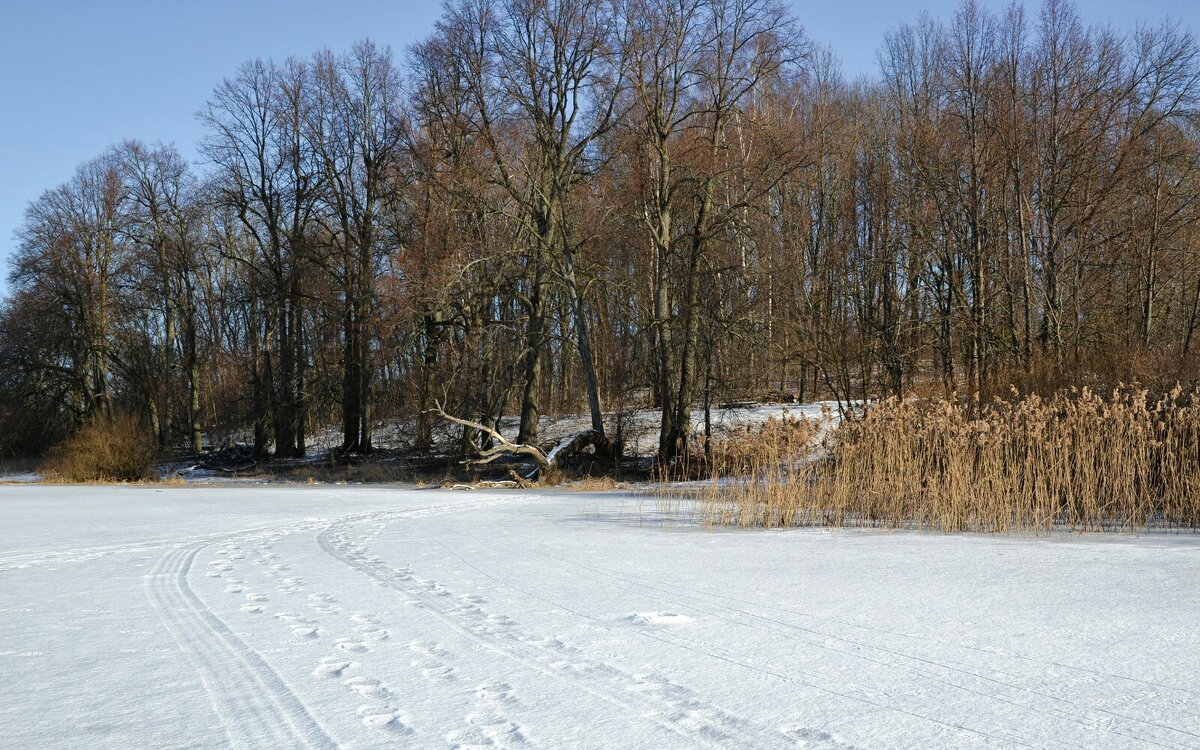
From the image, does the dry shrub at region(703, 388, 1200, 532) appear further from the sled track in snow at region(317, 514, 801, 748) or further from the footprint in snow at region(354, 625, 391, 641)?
the footprint in snow at region(354, 625, 391, 641)

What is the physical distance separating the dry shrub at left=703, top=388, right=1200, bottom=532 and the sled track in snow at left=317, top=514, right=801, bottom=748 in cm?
453

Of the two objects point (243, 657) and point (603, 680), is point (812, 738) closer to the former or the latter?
point (603, 680)

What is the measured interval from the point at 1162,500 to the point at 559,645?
6828 mm

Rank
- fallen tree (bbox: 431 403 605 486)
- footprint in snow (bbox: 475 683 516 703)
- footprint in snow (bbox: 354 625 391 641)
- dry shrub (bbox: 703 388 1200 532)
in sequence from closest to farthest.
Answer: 1. footprint in snow (bbox: 475 683 516 703)
2. footprint in snow (bbox: 354 625 391 641)
3. dry shrub (bbox: 703 388 1200 532)
4. fallen tree (bbox: 431 403 605 486)

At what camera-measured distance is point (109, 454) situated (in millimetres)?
23219

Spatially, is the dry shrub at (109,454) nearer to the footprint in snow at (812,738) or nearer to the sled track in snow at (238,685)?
the sled track in snow at (238,685)

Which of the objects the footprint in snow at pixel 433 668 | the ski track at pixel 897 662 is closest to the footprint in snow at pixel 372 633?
the footprint in snow at pixel 433 668

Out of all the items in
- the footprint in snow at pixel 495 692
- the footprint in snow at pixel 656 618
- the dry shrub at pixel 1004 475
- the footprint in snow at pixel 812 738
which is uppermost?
the dry shrub at pixel 1004 475

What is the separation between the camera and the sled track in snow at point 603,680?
287 cm

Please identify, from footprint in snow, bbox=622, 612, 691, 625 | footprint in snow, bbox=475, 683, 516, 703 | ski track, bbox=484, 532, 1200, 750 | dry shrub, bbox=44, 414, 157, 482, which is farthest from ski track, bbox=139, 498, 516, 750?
dry shrub, bbox=44, 414, 157, 482

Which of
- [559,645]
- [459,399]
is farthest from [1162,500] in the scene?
[459,399]

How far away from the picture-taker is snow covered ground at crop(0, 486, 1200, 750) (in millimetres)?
2949

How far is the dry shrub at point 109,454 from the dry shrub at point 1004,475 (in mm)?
19424

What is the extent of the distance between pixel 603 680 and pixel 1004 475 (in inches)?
269
